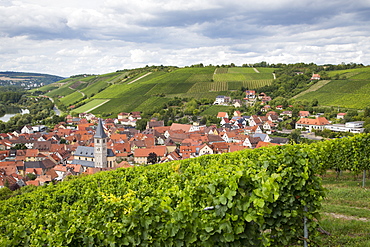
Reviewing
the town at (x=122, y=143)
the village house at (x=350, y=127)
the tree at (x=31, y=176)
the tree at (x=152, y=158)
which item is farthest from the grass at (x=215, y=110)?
the tree at (x=31, y=176)

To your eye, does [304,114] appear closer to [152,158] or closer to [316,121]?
[316,121]

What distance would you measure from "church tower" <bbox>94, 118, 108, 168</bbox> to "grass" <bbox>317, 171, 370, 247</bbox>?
141 ft

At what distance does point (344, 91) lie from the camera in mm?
99250

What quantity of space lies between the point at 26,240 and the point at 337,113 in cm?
8799

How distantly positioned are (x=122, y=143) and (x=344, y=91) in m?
80.9

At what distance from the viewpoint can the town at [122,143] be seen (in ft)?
169

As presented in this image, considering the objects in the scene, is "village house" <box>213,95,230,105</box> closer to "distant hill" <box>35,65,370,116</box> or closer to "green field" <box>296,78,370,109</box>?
"distant hill" <box>35,65,370,116</box>

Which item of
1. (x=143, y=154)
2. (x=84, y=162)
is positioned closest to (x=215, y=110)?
(x=143, y=154)

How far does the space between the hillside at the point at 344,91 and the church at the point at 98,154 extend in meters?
72.7

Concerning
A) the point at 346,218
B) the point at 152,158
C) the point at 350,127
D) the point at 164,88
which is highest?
the point at 164,88

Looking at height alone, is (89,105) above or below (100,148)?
above

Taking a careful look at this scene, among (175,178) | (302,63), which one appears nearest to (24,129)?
(175,178)

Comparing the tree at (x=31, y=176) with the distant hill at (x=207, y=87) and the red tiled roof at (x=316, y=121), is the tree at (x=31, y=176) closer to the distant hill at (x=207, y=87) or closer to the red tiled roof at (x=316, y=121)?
the distant hill at (x=207, y=87)

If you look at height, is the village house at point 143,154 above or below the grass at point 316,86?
below
